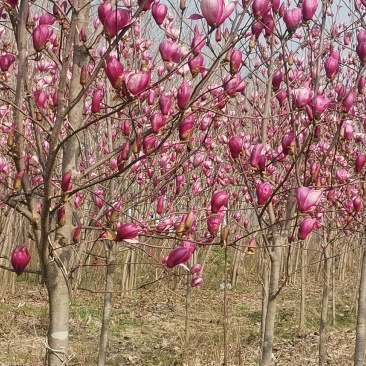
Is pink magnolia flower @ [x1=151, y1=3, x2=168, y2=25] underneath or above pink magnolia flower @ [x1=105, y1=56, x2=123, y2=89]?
above

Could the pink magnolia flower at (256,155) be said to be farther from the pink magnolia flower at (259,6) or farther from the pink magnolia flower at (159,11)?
the pink magnolia flower at (159,11)

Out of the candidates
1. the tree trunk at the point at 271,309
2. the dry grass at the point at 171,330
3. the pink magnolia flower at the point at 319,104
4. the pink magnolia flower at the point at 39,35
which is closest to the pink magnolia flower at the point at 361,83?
the pink magnolia flower at the point at 319,104

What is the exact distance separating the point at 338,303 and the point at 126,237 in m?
8.38

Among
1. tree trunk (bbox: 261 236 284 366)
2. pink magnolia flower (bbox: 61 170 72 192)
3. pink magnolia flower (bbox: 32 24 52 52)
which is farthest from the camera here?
tree trunk (bbox: 261 236 284 366)

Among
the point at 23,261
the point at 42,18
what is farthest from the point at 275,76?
the point at 23,261

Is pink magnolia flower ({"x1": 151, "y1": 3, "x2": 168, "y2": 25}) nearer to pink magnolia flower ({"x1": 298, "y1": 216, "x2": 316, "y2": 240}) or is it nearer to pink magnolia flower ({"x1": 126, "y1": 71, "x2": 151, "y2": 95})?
pink magnolia flower ({"x1": 126, "y1": 71, "x2": 151, "y2": 95})

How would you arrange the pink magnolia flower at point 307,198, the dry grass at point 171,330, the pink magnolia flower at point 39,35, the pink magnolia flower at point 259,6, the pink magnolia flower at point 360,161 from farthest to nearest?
the dry grass at point 171,330
the pink magnolia flower at point 360,161
the pink magnolia flower at point 259,6
the pink magnolia flower at point 307,198
the pink magnolia flower at point 39,35

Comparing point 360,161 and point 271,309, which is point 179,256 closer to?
point 360,161

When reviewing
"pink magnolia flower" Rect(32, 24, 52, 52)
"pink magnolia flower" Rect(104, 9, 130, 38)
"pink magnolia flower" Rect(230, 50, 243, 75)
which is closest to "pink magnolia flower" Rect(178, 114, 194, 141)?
"pink magnolia flower" Rect(230, 50, 243, 75)

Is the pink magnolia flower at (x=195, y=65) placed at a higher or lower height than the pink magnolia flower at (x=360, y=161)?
higher

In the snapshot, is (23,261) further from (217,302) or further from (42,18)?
(217,302)

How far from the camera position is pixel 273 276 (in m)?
2.84

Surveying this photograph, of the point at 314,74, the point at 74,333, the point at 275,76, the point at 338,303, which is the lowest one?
the point at 74,333

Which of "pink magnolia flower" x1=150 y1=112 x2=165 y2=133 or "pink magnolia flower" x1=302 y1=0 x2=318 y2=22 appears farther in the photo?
"pink magnolia flower" x1=302 y1=0 x2=318 y2=22
